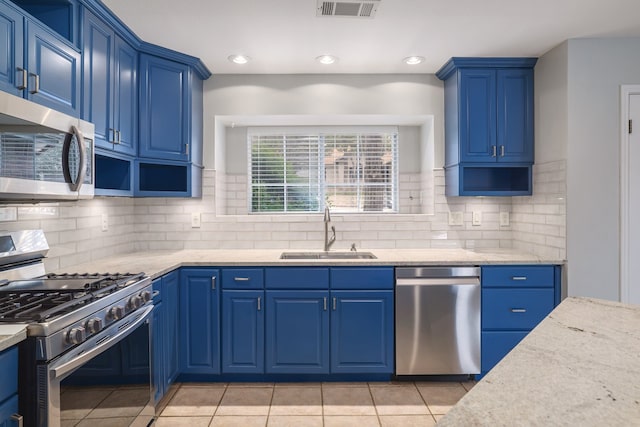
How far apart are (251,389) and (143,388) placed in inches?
34.7

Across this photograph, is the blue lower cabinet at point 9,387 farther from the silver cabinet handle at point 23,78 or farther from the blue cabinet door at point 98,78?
the blue cabinet door at point 98,78

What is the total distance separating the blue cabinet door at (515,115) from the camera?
3.01 metres

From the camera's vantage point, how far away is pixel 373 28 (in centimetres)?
247

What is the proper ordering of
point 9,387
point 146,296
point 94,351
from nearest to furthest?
point 9,387 < point 94,351 < point 146,296

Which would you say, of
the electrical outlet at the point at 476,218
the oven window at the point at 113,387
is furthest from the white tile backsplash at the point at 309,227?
the oven window at the point at 113,387

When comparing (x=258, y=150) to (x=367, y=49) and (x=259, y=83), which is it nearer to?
(x=259, y=83)

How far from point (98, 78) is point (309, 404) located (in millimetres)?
2420

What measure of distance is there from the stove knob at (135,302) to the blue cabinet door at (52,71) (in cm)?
102

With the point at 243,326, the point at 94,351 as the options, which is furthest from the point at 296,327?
the point at 94,351

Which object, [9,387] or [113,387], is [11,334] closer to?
[9,387]

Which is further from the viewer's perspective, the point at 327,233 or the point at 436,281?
the point at 327,233

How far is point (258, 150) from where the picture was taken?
144 inches

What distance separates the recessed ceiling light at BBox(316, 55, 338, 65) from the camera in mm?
2898

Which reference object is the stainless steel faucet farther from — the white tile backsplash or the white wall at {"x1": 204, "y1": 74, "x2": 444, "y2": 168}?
the white wall at {"x1": 204, "y1": 74, "x2": 444, "y2": 168}
